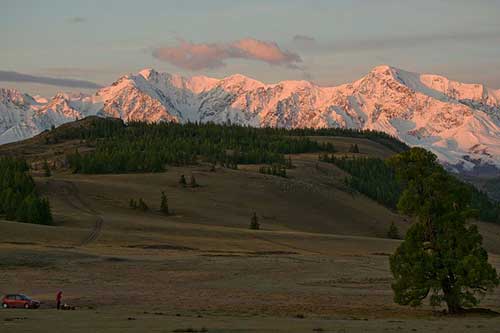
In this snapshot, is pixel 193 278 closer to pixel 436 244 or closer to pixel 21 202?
pixel 436 244

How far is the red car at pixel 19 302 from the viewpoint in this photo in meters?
53.5

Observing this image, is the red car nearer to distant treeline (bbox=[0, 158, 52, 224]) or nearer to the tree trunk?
the tree trunk

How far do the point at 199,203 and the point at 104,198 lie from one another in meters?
19.9

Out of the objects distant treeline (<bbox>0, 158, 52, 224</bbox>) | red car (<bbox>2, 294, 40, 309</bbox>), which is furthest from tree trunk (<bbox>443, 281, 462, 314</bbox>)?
distant treeline (<bbox>0, 158, 52, 224</bbox>)

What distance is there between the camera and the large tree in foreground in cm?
5362

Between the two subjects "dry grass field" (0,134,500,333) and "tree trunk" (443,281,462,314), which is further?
"tree trunk" (443,281,462,314)

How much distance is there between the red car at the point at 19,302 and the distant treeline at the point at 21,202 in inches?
3069

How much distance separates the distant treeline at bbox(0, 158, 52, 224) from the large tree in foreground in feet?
283

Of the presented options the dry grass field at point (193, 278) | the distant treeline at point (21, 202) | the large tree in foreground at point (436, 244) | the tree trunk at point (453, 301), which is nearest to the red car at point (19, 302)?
the dry grass field at point (193, 278)

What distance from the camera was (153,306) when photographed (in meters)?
Result: 55.0

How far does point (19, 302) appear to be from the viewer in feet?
176

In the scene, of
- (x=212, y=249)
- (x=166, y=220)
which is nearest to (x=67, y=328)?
(x=212, y=249)

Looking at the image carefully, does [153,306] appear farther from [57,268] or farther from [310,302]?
[57,268]

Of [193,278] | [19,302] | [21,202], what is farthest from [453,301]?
[21,202]
